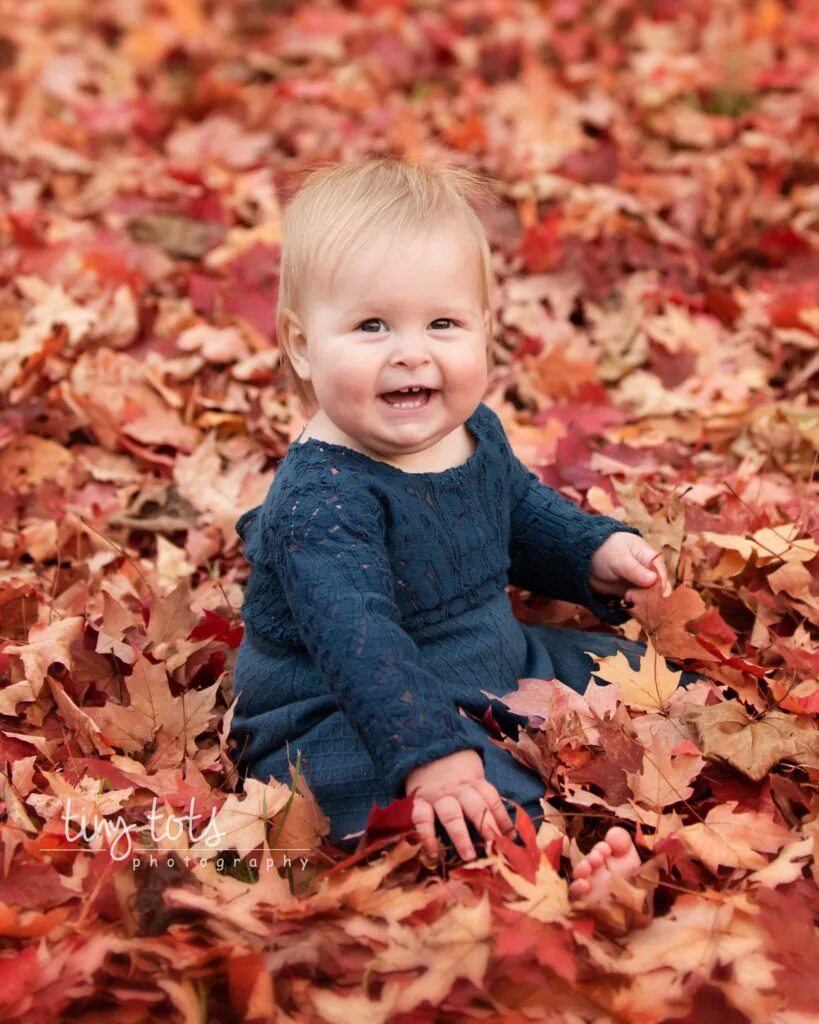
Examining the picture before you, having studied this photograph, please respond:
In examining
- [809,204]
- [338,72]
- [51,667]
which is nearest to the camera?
[51,667]

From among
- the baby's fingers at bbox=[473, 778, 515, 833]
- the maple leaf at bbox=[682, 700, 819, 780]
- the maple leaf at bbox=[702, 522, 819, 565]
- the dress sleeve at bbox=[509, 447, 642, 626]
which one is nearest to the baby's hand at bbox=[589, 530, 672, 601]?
the dress sleeve at bbox=[509, 447, 642, 626]

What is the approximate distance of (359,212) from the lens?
208 cm

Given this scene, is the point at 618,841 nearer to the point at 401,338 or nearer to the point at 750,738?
the point at 750,738

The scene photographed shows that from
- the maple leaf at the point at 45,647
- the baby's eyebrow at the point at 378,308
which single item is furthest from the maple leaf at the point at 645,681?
the maple leaf at the point at 45,647

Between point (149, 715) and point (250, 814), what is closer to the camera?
point (250, 814)

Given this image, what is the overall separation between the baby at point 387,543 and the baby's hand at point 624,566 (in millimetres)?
257

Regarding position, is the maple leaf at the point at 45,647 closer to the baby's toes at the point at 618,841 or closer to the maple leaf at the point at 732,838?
the baby's toes at the point at 618,841

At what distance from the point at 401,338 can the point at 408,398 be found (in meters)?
0.12

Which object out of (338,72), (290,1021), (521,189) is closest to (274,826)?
(290,1021)

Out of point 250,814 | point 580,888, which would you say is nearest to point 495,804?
point 580,888

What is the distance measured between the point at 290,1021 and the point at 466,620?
0.82m

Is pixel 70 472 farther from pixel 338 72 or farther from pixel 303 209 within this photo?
pixel 338 72

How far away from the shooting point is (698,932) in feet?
5.86

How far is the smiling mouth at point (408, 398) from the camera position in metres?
2.11
